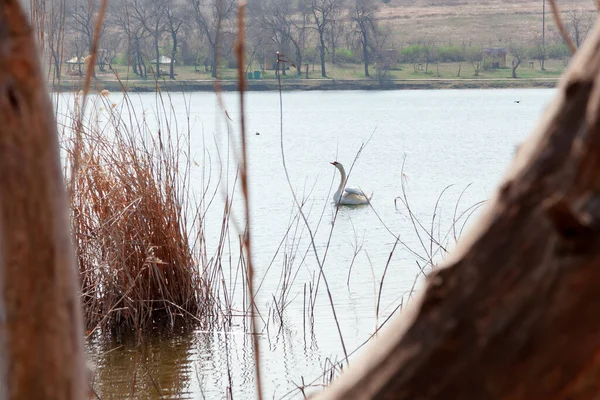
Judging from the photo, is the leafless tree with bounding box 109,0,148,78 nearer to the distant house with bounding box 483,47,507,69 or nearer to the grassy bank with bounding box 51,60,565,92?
the grassy bank with bounding box 51,60,565,92

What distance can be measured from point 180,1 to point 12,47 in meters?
31.9

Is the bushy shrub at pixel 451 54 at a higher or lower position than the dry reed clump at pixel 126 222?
higher

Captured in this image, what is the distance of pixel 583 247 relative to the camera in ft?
1.51

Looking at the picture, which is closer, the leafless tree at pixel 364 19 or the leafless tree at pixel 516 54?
the leafless tree at pixel 516 54

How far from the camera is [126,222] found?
4.82 metres

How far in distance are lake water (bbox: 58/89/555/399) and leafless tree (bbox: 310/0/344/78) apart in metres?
16.6

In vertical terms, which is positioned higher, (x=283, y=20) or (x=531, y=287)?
(x=283, y=20)

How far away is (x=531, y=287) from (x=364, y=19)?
4581 cm

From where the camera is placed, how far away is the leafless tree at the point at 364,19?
4412cm

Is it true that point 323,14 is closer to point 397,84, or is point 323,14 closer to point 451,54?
point 397,84

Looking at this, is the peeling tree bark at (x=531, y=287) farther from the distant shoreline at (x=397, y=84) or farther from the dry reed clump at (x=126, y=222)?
the distant shoreline at (x=397, y=84)

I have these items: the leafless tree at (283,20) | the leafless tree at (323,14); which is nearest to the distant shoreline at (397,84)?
the leafless tree at (283,20)

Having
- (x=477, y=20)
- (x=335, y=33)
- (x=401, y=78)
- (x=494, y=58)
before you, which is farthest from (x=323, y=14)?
(x=477, y=20)

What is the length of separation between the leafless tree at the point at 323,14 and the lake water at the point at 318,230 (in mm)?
16568
